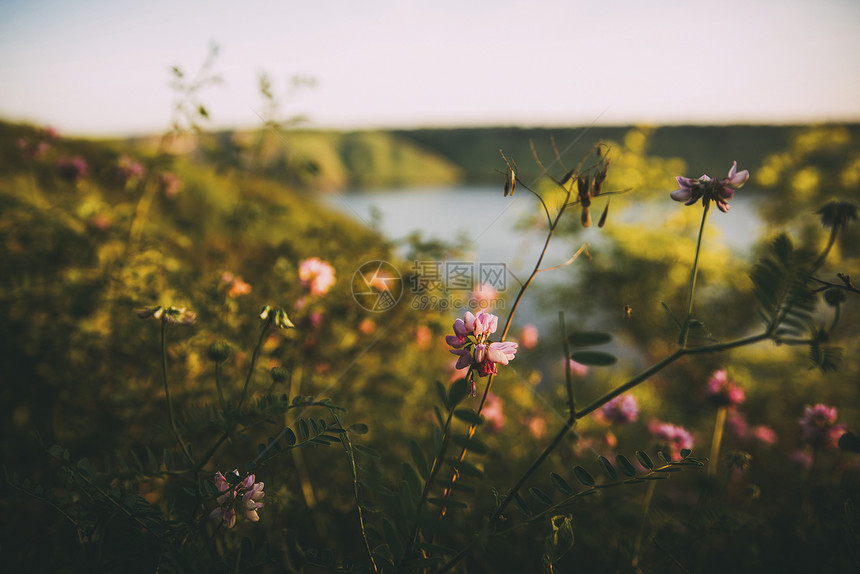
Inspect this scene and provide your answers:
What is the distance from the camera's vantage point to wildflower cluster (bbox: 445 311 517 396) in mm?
750

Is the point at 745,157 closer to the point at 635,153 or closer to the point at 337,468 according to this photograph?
the point at 635,153

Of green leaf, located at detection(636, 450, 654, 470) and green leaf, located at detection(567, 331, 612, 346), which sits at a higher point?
green leaf, located at detection(567, 331, 612, 346)

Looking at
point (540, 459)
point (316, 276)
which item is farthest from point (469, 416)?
point (316, 276)

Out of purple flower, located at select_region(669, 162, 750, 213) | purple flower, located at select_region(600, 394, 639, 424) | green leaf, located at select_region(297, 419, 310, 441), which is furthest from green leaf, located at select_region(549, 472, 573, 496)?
purple flower, located at select_region(600, 394, 639, 424)

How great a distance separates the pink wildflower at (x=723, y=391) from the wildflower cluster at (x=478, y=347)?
47.8 inches

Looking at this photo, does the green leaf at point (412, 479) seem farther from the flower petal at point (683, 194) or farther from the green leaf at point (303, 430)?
the flower petal at point (683, 194)

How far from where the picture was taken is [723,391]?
5.12ft

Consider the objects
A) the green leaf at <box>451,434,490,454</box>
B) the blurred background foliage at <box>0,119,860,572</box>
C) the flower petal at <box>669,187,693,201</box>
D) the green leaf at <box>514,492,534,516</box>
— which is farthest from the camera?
the blurred background foliage at <box>0,119,860,572</box>

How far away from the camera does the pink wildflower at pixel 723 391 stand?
5.03 feet

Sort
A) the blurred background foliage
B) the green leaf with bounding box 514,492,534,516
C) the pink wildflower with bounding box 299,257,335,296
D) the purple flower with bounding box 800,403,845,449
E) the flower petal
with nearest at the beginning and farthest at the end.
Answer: the green leaf with bounding box 514,492,534,516, the flower petal, the blurred background foliage, the purple flower with bounding box 800,403,845,449, the pink wildflower with bounding box 299,257,335,296

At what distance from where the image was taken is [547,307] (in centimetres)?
878

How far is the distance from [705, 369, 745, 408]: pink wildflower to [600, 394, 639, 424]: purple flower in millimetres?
288

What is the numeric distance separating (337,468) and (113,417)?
3.12 feet

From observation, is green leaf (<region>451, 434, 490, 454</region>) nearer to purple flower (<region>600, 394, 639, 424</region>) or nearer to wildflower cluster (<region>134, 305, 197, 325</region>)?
wildflower cluster (<region>134, 305, 197, 325</region>)
